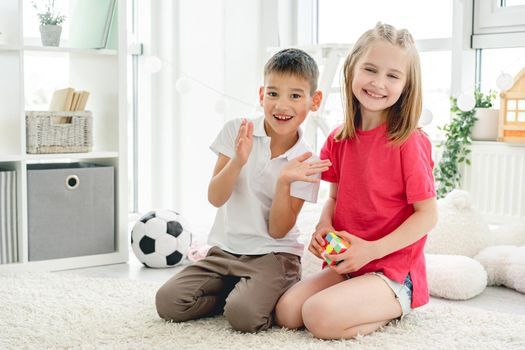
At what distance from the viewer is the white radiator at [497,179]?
8.75 feet

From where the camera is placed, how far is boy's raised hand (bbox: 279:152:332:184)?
1.62 meters

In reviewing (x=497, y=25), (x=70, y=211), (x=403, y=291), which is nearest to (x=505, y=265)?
(x=403, y=291)

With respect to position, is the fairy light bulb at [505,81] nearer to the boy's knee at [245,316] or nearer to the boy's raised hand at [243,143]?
the boy's raised hand at [243,143]

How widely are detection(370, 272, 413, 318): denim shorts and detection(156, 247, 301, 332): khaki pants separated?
0.24 metres

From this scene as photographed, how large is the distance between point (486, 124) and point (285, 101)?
1399 millimetres

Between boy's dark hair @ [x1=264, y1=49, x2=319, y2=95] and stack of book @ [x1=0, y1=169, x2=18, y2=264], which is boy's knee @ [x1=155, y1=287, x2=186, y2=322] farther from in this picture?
stack of book @ [x1=0, y1=169, x2=18, y2=264]

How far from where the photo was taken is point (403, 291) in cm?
162

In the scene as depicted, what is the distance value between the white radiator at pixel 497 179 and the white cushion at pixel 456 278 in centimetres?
77

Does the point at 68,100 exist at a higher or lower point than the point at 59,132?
higher

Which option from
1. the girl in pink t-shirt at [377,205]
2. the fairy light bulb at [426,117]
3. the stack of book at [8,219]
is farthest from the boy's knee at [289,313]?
the fairy light bulb at [426,117]

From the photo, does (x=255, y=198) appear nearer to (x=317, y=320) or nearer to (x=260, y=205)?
(x=260, y=205)

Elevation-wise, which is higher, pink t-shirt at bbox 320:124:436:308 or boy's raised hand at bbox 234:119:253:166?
boy's raised hand at bbox 234:119:253:166

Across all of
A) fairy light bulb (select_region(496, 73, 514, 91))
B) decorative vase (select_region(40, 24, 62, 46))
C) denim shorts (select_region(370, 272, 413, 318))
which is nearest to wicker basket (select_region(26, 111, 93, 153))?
decorative vase (select_region(40, 24, 62, 46))

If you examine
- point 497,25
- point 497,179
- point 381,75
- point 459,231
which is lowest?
point 459,231
